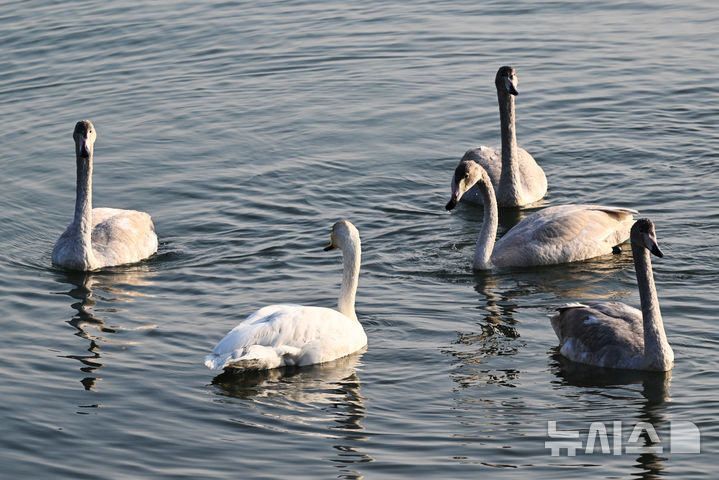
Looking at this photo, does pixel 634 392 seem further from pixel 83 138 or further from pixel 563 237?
pixel 83 138

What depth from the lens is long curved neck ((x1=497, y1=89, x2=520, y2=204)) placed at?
18.3m

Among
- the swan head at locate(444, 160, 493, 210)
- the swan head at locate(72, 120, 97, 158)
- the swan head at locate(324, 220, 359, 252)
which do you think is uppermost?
the swan head at locate(72, 120, 97, 158)

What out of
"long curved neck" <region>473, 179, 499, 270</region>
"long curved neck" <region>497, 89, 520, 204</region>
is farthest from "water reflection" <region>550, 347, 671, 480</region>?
"long curved neck" <region>497, 89, 520, 204</region>

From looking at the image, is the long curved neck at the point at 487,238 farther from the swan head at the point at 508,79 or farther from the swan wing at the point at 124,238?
the swan wing at the point at 124,238

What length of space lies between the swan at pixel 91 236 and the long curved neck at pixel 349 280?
3863 mm

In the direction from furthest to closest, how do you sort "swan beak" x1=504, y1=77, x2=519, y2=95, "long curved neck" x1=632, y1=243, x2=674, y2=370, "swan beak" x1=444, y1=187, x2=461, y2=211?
"swan beak" x1=504, y1=77, x2=519, y2=95
"swan beak" x1=444, y1=187, x2=461, y2=211
"long curved neck" x1=632, y1=243, x2=674, y2=370

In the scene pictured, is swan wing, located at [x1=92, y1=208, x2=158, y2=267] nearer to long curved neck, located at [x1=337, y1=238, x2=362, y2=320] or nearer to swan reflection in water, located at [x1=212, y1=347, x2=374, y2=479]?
long curved neck, located at [x1=337, y1=238, x2=362, y2=320]

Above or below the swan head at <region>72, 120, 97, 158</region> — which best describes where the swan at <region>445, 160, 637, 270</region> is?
below

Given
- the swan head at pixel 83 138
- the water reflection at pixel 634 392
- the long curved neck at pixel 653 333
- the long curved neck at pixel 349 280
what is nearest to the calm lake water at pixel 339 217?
the water reflection at pixel 634 392

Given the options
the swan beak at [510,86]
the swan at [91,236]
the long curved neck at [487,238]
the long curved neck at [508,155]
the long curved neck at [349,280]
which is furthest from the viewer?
the swan beak at [510,86]

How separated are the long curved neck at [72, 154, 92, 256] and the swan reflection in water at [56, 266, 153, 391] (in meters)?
0.42

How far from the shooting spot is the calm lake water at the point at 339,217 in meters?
11.3

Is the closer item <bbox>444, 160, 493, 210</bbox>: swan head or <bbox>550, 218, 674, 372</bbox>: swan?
<bbox>550, 218, 674, 372</bbox>: swan

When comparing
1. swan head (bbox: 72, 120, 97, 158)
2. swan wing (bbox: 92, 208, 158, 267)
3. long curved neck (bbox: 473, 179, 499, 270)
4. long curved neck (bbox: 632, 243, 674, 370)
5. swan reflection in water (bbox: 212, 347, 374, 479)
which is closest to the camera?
swan reflection in water (bbox: 212, 347, 374, 479)
